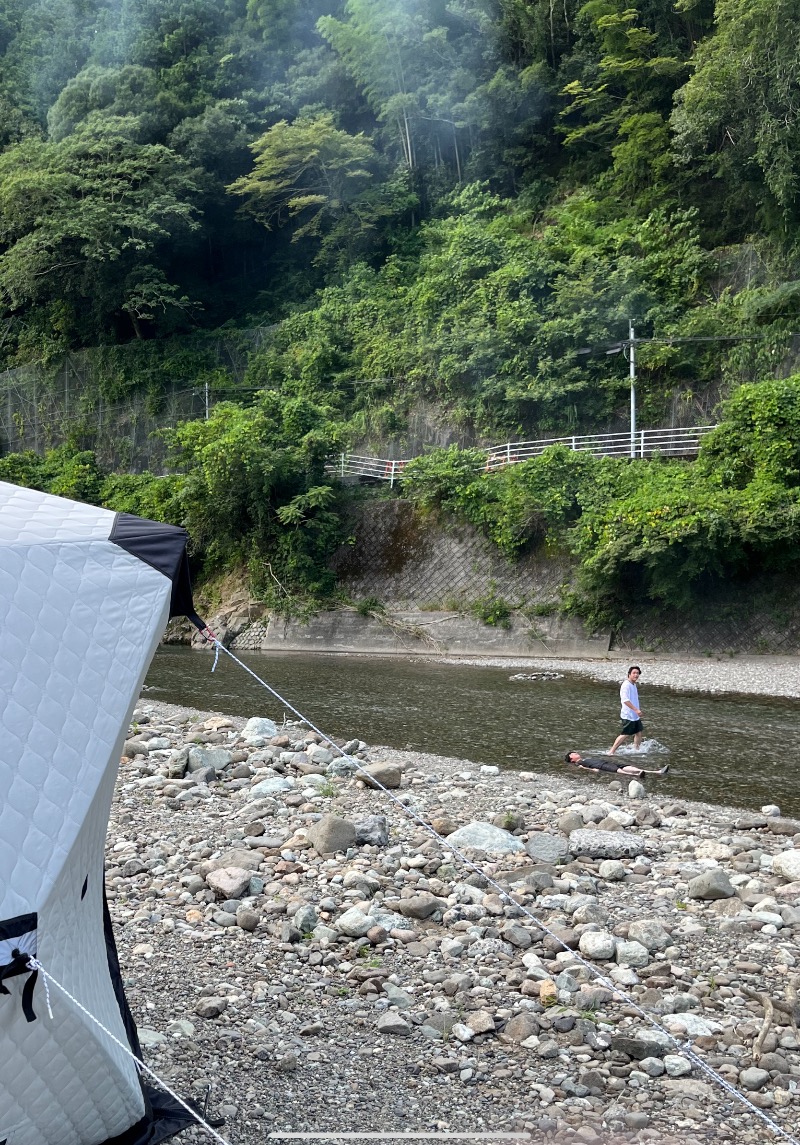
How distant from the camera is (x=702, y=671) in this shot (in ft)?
64.6

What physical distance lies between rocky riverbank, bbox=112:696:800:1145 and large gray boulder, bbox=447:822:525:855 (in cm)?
2

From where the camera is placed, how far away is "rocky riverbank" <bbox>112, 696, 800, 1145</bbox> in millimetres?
4234

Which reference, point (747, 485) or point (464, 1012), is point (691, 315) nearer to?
point (747, 485)

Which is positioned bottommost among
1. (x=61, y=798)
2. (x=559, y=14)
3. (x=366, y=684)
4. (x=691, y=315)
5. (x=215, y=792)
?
(x=366, y=684)

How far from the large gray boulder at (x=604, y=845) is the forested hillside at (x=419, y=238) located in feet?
46.9

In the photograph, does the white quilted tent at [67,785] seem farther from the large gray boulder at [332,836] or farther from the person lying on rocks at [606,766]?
the person lying on rocks at [606,766]

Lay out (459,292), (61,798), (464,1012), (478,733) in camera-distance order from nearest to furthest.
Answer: (61,798) → (464,1012) → (478,733) → (459,292)

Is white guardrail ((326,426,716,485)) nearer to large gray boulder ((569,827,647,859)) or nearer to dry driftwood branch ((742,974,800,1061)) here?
large gray boulder ((569,827,647,859))

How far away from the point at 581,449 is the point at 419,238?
14.3 metres

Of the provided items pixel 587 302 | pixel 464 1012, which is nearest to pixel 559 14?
pixel 587 302

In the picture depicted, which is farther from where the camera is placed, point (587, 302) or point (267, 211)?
point (267, 211)

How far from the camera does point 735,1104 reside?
4.23 m

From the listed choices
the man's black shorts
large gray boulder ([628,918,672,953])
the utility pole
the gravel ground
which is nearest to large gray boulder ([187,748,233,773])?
the man's black shorts

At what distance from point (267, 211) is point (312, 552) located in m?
18.3
